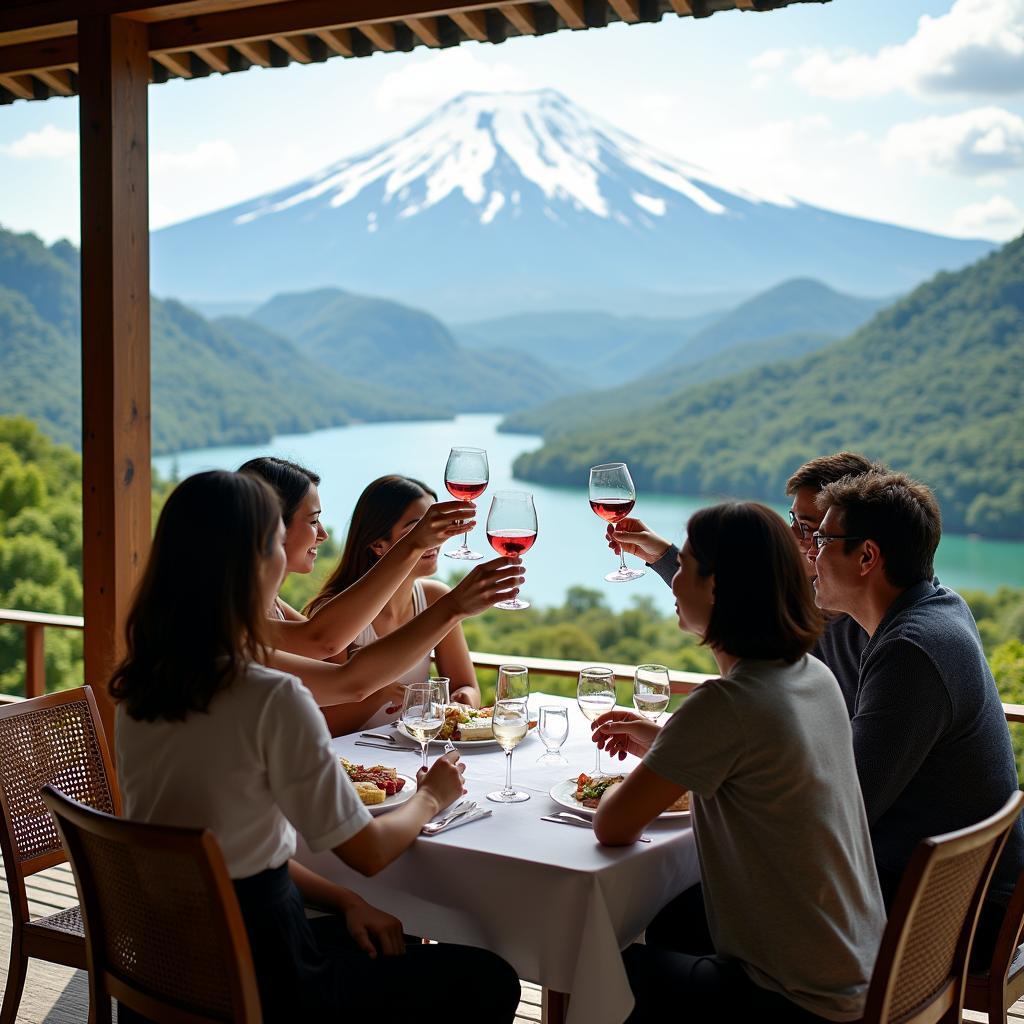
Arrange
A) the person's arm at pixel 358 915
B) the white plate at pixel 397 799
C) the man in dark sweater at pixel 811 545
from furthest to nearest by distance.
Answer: the man in dark sweater at pixel 811 545 → the white plate at pixel 397 799 → the person's arm at pixel 358 915

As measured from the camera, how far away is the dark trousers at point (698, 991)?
162 cm

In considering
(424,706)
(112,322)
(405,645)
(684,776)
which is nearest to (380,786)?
(424,706)

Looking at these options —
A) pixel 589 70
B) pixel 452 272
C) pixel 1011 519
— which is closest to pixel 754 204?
pixel 589 70

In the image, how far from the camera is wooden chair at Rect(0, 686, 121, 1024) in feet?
6.98

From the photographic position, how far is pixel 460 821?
1887 millimetres

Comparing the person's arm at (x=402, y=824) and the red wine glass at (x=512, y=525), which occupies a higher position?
the red wine glass at (x=512, y=525)

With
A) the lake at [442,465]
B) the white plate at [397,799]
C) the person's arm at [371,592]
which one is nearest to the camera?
the white plate at [397,799]

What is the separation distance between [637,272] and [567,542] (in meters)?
11.1

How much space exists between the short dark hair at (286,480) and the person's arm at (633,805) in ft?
3.82

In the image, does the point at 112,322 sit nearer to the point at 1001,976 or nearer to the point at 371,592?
the point at 371,592

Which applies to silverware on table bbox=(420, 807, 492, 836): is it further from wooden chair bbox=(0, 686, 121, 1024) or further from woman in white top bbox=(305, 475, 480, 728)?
woman in white top bbox=(305, 475, 480, 728)

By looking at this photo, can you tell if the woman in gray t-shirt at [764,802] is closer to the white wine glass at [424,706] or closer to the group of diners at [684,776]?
the group of diners at [684,776]

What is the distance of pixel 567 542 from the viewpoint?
32531mm

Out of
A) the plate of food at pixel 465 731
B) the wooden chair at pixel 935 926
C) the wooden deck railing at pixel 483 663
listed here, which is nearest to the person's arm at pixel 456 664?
the wooden deck railing at pixel 483 663
